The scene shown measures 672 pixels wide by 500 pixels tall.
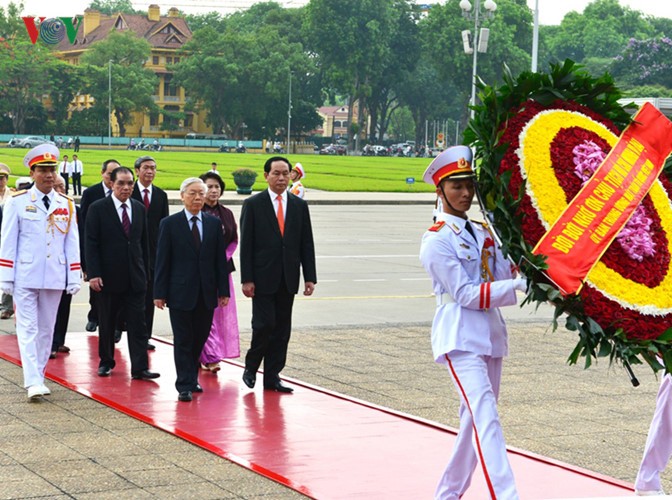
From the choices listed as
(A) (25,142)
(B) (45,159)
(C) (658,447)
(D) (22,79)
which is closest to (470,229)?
(C) (658,447)

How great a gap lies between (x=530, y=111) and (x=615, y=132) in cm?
44

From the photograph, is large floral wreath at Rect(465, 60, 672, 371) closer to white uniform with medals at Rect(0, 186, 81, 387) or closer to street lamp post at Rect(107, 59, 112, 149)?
white uniform with medals at Rect(0, 186, 81, 387)

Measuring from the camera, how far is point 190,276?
928 cm

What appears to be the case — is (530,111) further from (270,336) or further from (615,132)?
(270,336)

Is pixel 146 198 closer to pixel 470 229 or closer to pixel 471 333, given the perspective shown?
pixel 470 229

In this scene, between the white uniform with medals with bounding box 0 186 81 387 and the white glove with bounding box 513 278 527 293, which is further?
the white uniform with medals with bounding box 0 186 81 387

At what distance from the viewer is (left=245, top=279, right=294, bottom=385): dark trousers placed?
30.8ft

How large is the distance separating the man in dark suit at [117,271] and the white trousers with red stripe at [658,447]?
4930 mm

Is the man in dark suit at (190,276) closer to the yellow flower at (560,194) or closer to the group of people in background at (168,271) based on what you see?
the group of people in background at (168,271)

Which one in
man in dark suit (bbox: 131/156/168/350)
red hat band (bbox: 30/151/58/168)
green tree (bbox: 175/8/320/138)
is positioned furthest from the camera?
green tree (bbox: 175/8/320/138)

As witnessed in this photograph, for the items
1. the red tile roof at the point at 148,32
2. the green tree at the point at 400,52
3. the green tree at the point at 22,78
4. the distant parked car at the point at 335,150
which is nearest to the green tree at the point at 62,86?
the green tree at the point at 22,78

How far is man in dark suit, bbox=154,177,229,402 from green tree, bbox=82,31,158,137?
A: 9798 cm

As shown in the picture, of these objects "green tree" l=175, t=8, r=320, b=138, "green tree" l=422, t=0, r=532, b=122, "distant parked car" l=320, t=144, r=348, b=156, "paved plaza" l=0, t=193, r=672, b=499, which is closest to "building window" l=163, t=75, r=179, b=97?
"green tree" l=175, t=8, r=320, b=138

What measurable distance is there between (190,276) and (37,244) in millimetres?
1245
